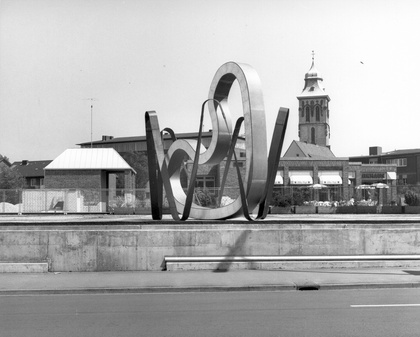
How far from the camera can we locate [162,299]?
12188mm

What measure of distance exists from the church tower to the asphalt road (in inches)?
6553

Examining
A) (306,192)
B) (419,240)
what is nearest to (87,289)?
(419,240)

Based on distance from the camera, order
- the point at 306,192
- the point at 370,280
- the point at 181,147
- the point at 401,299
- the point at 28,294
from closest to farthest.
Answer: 1. the point at 401,299
2. the point at 28,294
3. the point at 370,280
4. the point at 181,147
5. the point at 306,192

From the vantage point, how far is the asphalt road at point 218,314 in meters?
8.74

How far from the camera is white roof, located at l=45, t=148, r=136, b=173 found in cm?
5950

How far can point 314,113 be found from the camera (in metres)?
181

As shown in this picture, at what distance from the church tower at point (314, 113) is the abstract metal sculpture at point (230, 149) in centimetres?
15799

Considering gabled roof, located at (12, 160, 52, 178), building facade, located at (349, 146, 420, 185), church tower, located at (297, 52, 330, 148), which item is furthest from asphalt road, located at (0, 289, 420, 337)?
church tower, located at (297, 52, 330, 148)

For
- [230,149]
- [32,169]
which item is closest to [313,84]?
[32,169]

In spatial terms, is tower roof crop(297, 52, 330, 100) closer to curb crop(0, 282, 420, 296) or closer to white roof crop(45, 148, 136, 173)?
white roof crop(45, 148, 136, 173)

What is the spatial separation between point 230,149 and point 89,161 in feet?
136

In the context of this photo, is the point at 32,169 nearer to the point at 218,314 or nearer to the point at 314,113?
the point at 314,113

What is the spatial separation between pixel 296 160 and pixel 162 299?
3154 inches

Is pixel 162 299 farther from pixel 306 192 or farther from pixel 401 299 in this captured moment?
pixel 306 192
